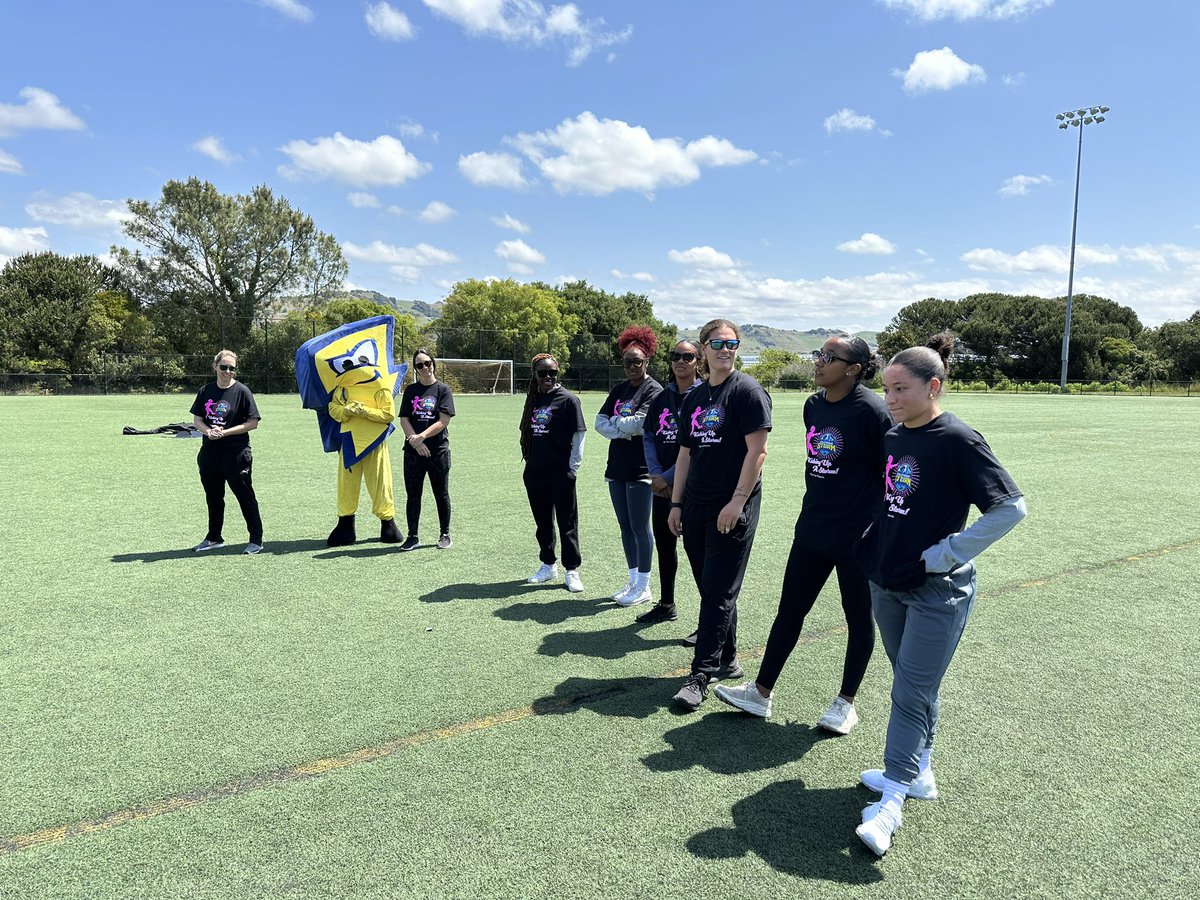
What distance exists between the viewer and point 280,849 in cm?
264

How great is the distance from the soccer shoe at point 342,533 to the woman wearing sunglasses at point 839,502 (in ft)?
15.9

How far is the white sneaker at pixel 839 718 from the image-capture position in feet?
11.6

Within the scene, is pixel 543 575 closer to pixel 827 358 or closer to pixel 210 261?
pixel 827 358

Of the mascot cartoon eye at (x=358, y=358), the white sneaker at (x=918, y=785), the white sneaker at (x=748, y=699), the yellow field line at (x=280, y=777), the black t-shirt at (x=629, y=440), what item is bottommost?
the yellow field line at (x=280, y=777)

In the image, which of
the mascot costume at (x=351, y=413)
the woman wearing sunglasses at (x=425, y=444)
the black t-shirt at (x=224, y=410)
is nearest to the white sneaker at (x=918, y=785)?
the woman wearing sunglasses at (x=425, y=444)

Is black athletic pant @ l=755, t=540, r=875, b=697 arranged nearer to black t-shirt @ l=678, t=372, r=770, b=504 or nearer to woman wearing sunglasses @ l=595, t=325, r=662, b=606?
black t-shirt @ l=678, t=372, r=770, b=504

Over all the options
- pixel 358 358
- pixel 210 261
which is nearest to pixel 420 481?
pixel 358 358

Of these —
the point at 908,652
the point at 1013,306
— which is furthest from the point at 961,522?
the point at 1013,306

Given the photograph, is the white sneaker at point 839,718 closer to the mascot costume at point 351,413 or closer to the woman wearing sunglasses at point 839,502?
the woman wearing sunglasses at point 839,502

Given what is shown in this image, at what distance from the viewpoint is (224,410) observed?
6871 millimetres

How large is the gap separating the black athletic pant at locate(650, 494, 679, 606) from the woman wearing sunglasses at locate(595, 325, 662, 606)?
25 cm

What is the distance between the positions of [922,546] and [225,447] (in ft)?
21.2

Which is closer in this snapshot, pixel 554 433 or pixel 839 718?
pixel 839 718

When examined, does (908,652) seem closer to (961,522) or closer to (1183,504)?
(961,522)
